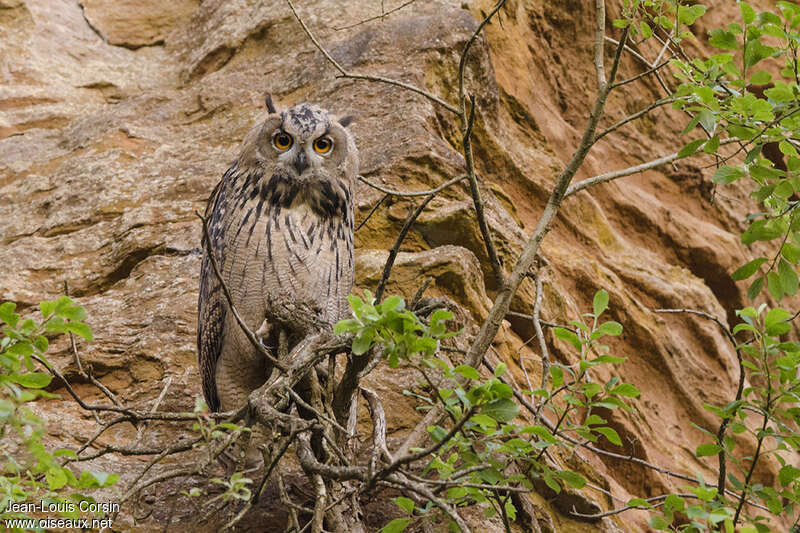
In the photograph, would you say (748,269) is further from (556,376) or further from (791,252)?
(556,376)

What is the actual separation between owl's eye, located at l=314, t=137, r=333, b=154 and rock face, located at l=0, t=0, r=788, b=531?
1146mm

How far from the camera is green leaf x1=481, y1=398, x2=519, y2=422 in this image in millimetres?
2109

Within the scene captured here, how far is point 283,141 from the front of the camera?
3199mm

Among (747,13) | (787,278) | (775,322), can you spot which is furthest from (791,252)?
(747,13)

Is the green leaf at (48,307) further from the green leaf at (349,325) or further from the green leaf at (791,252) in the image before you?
the green leaf at (791,252)

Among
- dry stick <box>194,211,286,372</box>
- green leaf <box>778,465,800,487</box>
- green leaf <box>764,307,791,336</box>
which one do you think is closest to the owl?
dry stick <box>194,211,286,372</box>

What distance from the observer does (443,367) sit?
2.19 m

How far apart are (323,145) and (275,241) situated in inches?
17.1

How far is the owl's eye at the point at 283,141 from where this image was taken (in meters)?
3.19

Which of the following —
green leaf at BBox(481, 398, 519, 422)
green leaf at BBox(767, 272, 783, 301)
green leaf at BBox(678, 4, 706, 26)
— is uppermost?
green leaf at BBox(678, 4, 706, 26)

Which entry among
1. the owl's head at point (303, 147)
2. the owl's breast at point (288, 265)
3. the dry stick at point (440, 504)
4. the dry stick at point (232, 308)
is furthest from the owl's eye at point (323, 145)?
the dry stick at point (440, 504)

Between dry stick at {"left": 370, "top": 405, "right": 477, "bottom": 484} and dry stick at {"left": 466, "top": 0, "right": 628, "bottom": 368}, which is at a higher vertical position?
dry stick at {"left": 466, "top": 0, "right": 628, "bottom": 368}

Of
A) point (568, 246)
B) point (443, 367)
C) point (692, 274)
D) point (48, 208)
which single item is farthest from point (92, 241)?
point (692, 274)

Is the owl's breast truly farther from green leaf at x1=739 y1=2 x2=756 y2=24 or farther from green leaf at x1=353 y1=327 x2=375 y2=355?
green leaf at x1=739 y1=2 x2=756 y2=24
